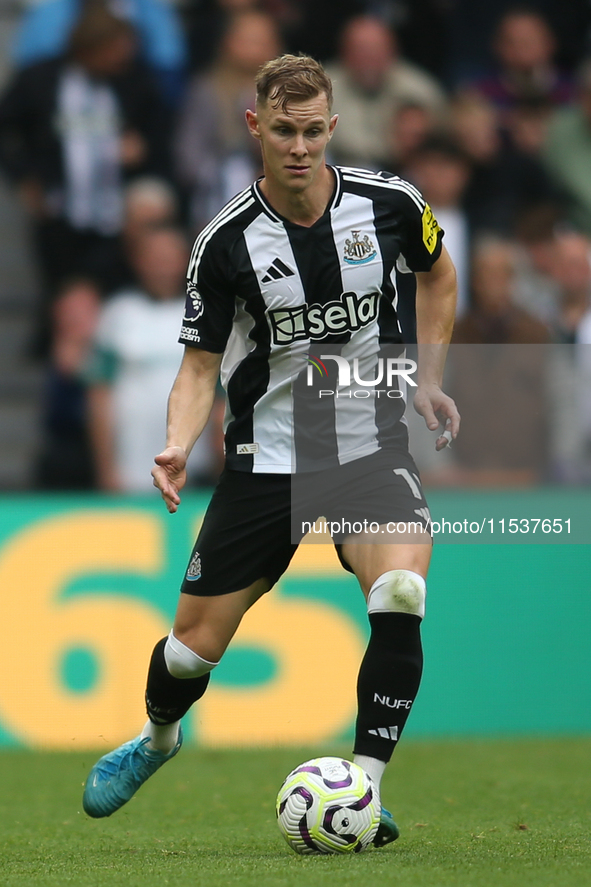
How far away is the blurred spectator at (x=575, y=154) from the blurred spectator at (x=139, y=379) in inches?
111

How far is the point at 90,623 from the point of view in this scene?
7285mm

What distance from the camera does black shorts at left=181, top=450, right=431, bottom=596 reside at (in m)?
4.17

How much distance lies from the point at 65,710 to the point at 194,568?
320cm

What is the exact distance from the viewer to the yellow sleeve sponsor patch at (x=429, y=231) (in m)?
4.38

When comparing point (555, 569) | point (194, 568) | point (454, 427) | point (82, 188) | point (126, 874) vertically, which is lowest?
point (555, 569)

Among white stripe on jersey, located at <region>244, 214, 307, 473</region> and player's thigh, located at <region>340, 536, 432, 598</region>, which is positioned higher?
white stripe on jersey, located at <region>244, 214, 307, 473</region>

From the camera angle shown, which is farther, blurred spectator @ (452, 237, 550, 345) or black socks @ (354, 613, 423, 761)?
blurred spectator @ (452, 237, 550, 345)

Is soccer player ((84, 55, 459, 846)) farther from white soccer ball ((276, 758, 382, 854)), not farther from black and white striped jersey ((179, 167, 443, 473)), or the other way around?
white soccer ball ((276, 758, 382, 854))

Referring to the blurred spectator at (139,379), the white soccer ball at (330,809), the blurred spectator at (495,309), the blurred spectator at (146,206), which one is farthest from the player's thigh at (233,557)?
the blurred spectator at (146,206)

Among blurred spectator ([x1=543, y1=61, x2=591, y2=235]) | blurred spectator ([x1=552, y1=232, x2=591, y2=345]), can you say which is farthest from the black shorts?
blurred spectator ([x1=543, y1=61, x2=591, y2=235])

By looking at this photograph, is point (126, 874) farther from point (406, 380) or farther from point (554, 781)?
point (554, 781)

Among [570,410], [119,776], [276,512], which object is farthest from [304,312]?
[570,410]

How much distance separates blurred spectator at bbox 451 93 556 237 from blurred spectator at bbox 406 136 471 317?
12cm

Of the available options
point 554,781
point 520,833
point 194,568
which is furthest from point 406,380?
point 554,781
